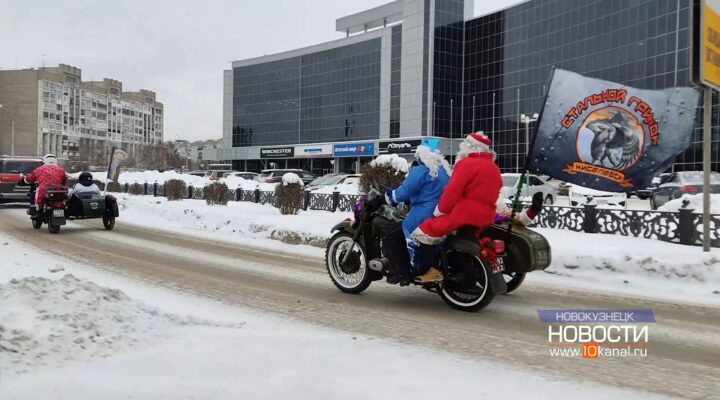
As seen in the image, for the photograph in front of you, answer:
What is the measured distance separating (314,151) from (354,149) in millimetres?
9372

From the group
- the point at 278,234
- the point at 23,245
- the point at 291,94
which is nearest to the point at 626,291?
the point at 278,234

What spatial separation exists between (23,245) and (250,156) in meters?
88.6

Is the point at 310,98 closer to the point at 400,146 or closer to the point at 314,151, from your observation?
the point at 314,151

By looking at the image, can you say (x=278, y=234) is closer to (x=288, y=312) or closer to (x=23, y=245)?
(x=23, y=245)

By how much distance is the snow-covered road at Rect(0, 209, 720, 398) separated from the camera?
4.34 metres

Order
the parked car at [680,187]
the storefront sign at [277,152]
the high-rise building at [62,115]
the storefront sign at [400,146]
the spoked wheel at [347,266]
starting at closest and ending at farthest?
the spoked wheel at [347,266] → the parked car at [680,187] → the storefront sign at [400,146] → the storefront sign at [277,152] → the high-rise building at [62,115]

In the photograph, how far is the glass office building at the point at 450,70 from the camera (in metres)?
56.6

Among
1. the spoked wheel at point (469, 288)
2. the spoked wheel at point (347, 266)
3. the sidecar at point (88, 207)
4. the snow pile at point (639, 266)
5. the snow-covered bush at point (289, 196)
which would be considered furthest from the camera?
the snow-covered bush at point (289, 196)

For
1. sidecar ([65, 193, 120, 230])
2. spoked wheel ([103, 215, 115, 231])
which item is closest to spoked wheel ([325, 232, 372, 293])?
sidecar ([65, 193, 120, 230])

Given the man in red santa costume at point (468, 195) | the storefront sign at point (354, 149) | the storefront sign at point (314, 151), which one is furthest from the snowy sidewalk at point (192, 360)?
the storefront sign at point (314, 151)

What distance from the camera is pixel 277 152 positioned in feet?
305

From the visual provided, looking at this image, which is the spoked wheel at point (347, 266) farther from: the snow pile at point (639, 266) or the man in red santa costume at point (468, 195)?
the snow pile at point (639, 266)

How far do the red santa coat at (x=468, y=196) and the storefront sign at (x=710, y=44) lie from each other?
5.54 meters

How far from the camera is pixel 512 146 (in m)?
70.0
